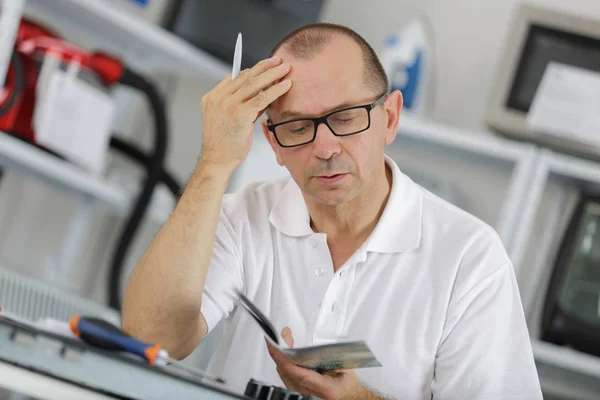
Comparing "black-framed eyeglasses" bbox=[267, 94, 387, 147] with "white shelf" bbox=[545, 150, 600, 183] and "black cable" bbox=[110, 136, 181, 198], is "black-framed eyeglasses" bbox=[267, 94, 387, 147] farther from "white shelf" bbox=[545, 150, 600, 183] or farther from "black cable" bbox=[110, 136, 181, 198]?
"black cable" bbox=[110, 136, 181, 198]

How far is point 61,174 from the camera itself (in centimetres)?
222

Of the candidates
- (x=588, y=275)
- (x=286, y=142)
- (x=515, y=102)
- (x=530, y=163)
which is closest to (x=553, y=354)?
(x=588, y=275)

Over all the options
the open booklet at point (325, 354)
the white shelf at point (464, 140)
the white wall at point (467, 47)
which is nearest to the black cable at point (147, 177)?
the white shelf at point (464, 140)

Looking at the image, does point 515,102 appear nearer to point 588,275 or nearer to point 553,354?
point 588,275

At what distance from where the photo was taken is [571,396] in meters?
2.41

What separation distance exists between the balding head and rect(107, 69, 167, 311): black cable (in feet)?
3.40

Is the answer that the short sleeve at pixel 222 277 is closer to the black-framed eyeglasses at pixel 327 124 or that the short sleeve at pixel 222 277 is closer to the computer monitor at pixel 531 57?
the black-framed eyeglasses at pixel 327 124

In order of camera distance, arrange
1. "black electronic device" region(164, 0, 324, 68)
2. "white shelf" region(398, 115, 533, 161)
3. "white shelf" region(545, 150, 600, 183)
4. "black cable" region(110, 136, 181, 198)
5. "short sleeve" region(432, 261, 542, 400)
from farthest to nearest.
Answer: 1. "black electronic device" region(164, 0, 324, 68)
2. "black cable" region(110, 136, 181, 198)
3. "white shelf" region(398, 115, 533, 161)
4. "white shelf" region(545, 150, 600, 183)
5. "short sleeve" region(432, 261, 542, 400)

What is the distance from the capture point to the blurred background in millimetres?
2244

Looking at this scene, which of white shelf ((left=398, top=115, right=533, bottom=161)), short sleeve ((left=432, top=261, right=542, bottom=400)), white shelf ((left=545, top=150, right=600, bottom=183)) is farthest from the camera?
white shelf ((left=398, top=115, right=533, bottom=161))

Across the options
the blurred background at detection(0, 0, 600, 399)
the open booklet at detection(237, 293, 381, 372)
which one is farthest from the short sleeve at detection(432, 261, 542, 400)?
the blurred background at detection(0, 0, 600, 399)

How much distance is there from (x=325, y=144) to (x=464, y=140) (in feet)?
3.67

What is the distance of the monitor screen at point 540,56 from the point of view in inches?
91.3

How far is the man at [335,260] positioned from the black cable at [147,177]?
100 cm
